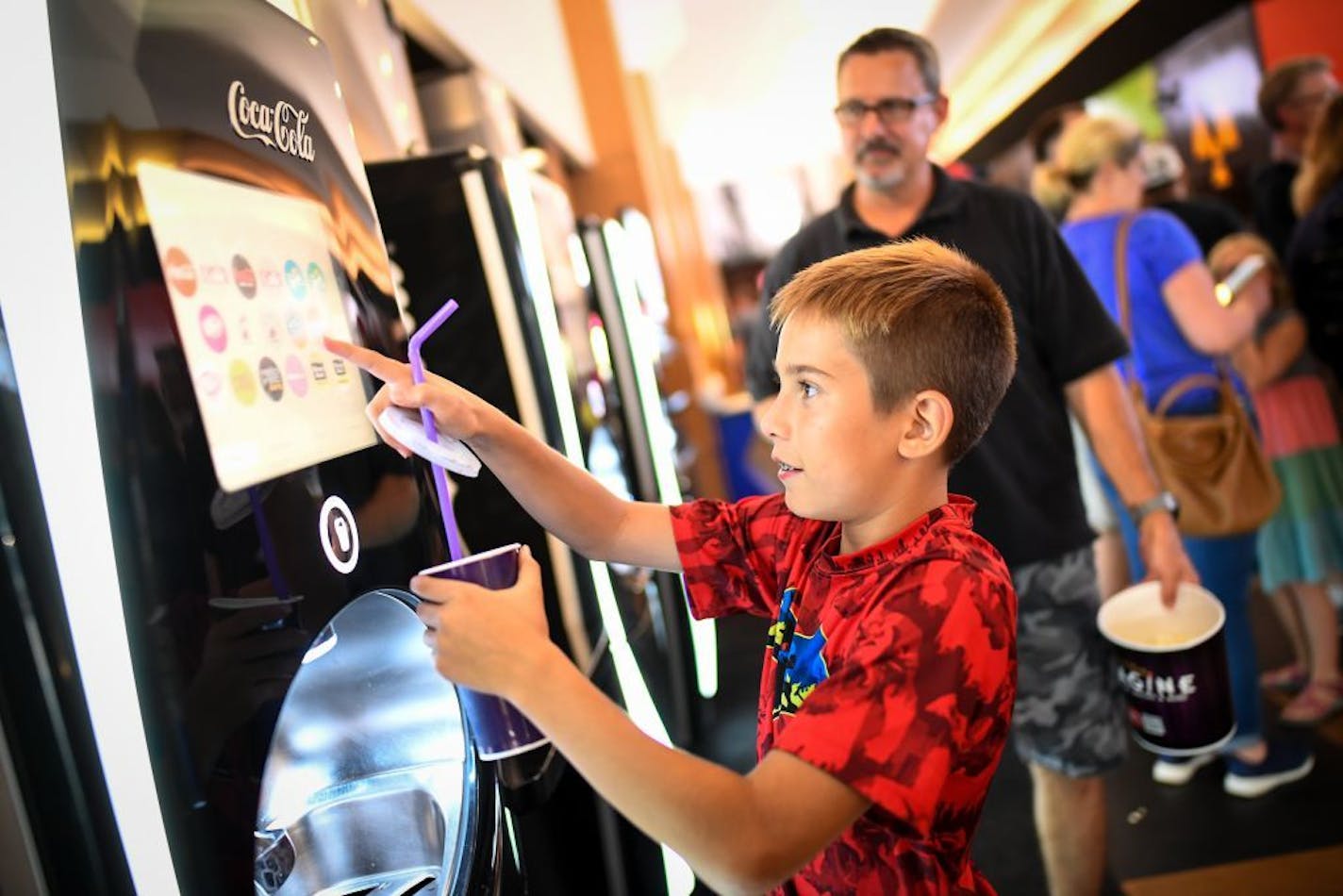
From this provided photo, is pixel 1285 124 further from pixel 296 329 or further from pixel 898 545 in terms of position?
pixel 296 329

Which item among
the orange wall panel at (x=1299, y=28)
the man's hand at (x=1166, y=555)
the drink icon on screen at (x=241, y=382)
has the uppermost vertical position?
the orange wall panel at (x=1299, y=28)

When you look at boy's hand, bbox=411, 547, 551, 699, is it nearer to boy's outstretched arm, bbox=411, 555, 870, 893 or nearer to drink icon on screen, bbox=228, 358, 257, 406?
boy's outstretched arm, bbox=411, 555, 870, 893

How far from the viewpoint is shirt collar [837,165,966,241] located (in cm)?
173

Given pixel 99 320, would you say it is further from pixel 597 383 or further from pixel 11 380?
pixel 597 383

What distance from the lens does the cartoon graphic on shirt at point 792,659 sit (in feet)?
3.35

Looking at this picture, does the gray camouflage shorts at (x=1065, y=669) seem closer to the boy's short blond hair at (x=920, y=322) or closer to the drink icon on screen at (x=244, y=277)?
the boy's short blond hair at (x=920, y=322)

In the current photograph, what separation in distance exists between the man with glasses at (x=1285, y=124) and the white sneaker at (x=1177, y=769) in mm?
1511

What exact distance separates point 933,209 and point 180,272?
1.23 metres

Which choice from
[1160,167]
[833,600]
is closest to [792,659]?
[833,600]

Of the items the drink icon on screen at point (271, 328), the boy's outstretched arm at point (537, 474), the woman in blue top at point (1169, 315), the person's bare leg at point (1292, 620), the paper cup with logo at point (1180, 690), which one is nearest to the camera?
the drink icon on screen at point (271, 328)

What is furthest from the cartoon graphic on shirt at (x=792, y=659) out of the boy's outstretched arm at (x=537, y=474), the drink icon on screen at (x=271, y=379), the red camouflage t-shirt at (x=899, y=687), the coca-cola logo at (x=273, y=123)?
the coca-cola logo at (x=273, y=123)

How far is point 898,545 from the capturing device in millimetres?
1008

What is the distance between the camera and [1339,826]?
7.31 feet

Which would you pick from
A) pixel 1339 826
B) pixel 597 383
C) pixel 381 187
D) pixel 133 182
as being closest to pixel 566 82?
pixel 597 383
